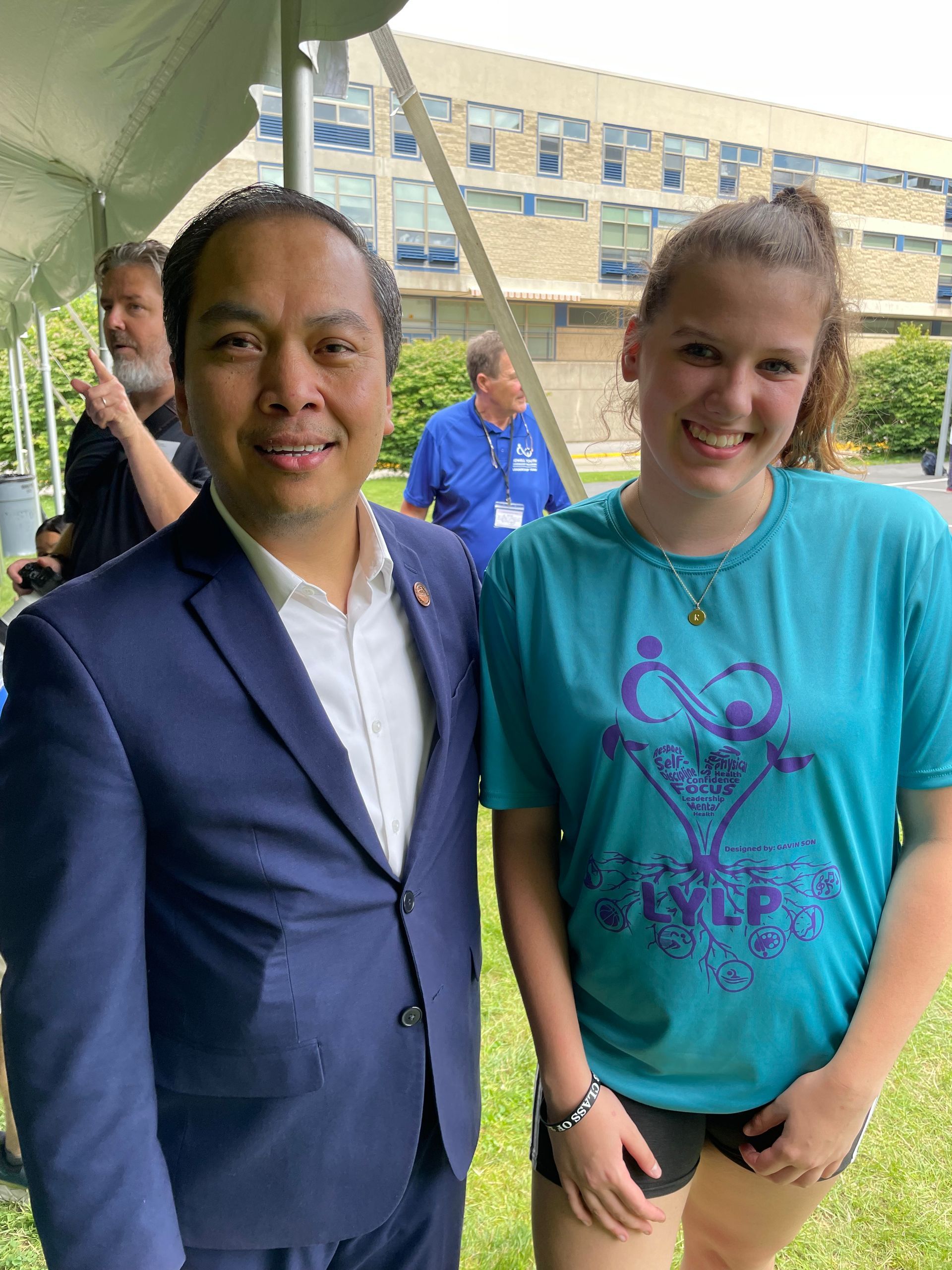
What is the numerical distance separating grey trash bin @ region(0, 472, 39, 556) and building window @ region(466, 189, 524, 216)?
26383mm

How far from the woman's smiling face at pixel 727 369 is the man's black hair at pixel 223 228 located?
0.41m

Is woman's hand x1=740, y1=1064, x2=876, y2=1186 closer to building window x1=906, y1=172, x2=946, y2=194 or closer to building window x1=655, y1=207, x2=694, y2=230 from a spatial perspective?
building window x1=655, y1=207, x2=694, y2=230

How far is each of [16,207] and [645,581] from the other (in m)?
6.76

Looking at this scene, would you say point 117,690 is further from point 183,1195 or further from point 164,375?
point 164,375

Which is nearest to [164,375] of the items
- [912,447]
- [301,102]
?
[301,102]

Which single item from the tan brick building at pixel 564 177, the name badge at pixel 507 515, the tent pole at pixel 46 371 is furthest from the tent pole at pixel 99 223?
the tan brick building at pixel 564 177

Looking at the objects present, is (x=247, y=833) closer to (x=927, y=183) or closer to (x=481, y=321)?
(x=481, y=321)

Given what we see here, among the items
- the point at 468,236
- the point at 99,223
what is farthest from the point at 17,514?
the point at 468,236

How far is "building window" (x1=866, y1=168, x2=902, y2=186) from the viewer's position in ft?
123

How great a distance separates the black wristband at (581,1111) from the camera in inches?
49.5

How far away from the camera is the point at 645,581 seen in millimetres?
1240

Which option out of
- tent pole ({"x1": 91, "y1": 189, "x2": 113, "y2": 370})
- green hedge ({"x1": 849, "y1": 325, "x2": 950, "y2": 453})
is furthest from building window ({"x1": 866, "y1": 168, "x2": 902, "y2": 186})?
tent pole ({"x1": 91, "y1": 189, "x2": 113, "y2": 370})

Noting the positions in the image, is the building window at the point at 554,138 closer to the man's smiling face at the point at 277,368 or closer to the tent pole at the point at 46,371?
the tent pole at the point at 46,371

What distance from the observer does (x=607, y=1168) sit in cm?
124
